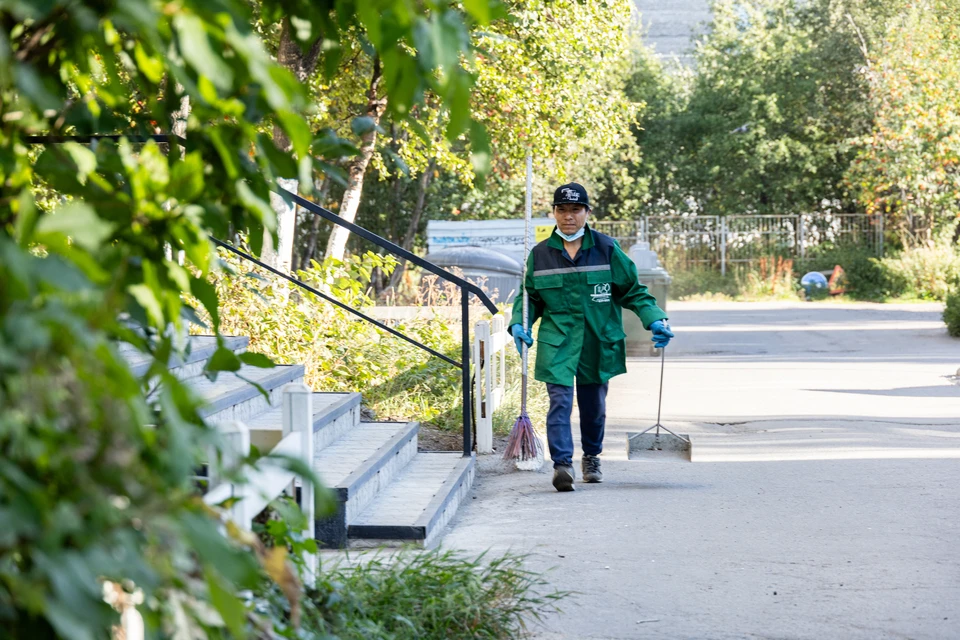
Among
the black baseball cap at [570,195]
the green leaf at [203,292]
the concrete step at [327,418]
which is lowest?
the concrete step at [327,418]

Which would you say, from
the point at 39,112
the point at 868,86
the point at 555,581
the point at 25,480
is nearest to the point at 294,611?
the point at 25,480

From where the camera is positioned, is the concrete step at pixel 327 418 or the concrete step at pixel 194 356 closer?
the concrete step at pixel 194 356

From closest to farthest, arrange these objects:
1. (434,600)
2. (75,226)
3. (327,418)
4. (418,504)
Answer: (75,226)
(434,600)
(418,504)
(327,418)

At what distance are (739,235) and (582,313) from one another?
97.7 feet

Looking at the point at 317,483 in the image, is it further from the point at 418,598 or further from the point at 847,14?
the point at 847,14

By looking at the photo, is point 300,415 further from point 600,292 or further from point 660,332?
point 660,332

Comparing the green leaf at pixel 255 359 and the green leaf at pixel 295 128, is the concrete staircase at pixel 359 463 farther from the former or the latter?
the green leaf at pixel 295 128

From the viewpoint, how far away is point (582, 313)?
7.36m

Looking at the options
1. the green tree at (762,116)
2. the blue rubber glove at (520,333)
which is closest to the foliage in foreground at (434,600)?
the blue rubber glove at (520,333)

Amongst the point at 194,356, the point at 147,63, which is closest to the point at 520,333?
the point at 194,356

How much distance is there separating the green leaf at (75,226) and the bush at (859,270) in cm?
3131

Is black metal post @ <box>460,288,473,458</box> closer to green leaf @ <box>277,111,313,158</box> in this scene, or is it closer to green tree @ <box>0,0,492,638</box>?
green tree @ <box>0,0,492,638</box>

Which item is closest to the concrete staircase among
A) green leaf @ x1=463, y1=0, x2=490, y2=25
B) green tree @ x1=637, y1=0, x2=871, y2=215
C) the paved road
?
the paved road

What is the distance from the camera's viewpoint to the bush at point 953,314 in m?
18.0
